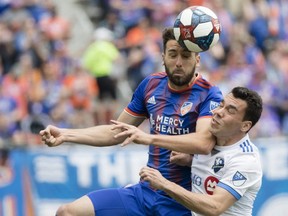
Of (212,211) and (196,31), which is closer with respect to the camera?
(212,211)

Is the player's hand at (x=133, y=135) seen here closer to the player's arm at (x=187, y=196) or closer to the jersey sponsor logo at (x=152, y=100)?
the player's arm at (x=187, y=196)

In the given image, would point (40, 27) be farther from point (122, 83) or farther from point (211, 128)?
point (211, 128)

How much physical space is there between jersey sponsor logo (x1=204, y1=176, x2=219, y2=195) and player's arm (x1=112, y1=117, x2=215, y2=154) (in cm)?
27

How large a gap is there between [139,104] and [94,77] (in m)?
7.96

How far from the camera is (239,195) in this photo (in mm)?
8445

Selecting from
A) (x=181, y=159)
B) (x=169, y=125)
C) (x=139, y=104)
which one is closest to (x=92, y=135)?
(x=139, y=104)

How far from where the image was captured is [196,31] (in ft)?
28.8

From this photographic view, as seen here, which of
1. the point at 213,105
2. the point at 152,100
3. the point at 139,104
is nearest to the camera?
the point at 213,105

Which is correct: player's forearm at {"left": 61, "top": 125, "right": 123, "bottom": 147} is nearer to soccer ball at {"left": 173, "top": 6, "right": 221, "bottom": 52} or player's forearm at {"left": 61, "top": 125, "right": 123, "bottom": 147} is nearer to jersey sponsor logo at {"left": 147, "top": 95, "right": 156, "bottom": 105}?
jersey sponsor logo at {"left": 147, "top": 95, "right": 156, "bottom": 105}

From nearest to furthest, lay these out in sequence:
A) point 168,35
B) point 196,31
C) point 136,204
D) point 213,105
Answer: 1. point 196,31
2. point 213,105
3. point 168,35
4. point 136,204

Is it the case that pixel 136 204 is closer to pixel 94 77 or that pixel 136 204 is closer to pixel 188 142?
pixel 188 142

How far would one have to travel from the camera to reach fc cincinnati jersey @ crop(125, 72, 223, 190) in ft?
29.6

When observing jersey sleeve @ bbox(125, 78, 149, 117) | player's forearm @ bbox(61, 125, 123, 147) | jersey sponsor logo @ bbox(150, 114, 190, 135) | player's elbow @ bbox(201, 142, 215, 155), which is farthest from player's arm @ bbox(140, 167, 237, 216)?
jersey sleeve @ bbox(125, 78, 149, 117)

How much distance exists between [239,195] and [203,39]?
1408 millimetres
